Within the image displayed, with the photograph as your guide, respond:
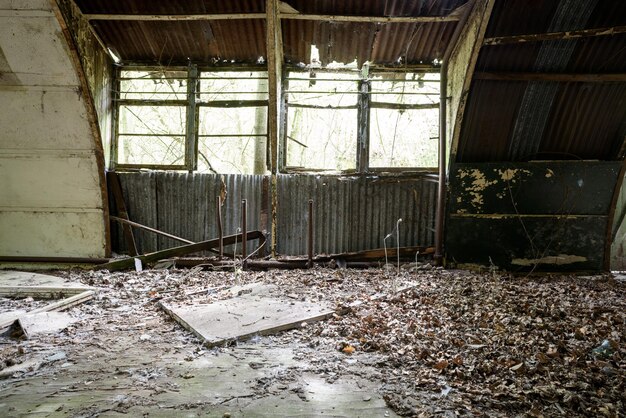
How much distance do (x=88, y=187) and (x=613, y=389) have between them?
8.53 m

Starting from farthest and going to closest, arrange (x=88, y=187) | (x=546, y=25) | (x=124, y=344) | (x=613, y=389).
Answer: (x=88, y=187) → (x=546, y=25) → (x=124, y=344) → (x=613, y=389)

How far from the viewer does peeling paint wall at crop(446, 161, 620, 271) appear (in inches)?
277

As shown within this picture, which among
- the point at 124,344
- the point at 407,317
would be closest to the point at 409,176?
the point at 407,317

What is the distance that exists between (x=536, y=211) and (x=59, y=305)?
796cm

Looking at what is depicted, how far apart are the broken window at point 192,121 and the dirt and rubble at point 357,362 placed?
4058 mm

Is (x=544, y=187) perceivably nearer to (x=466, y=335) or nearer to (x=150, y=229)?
(x=466, y=335)

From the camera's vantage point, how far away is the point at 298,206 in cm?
800

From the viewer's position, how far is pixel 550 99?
22.5ft

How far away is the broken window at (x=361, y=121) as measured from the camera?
26.6 feet

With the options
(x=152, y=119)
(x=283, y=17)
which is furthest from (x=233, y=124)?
(x=283, y=17)

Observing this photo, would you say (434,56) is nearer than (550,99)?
No

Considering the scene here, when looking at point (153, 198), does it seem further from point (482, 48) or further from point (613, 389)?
point (613, 389)

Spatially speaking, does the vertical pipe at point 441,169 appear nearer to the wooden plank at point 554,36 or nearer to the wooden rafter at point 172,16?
the wooden plank at point 554,36

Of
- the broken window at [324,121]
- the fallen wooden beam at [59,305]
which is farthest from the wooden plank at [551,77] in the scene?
the fallen wooden beam at [59,305]
